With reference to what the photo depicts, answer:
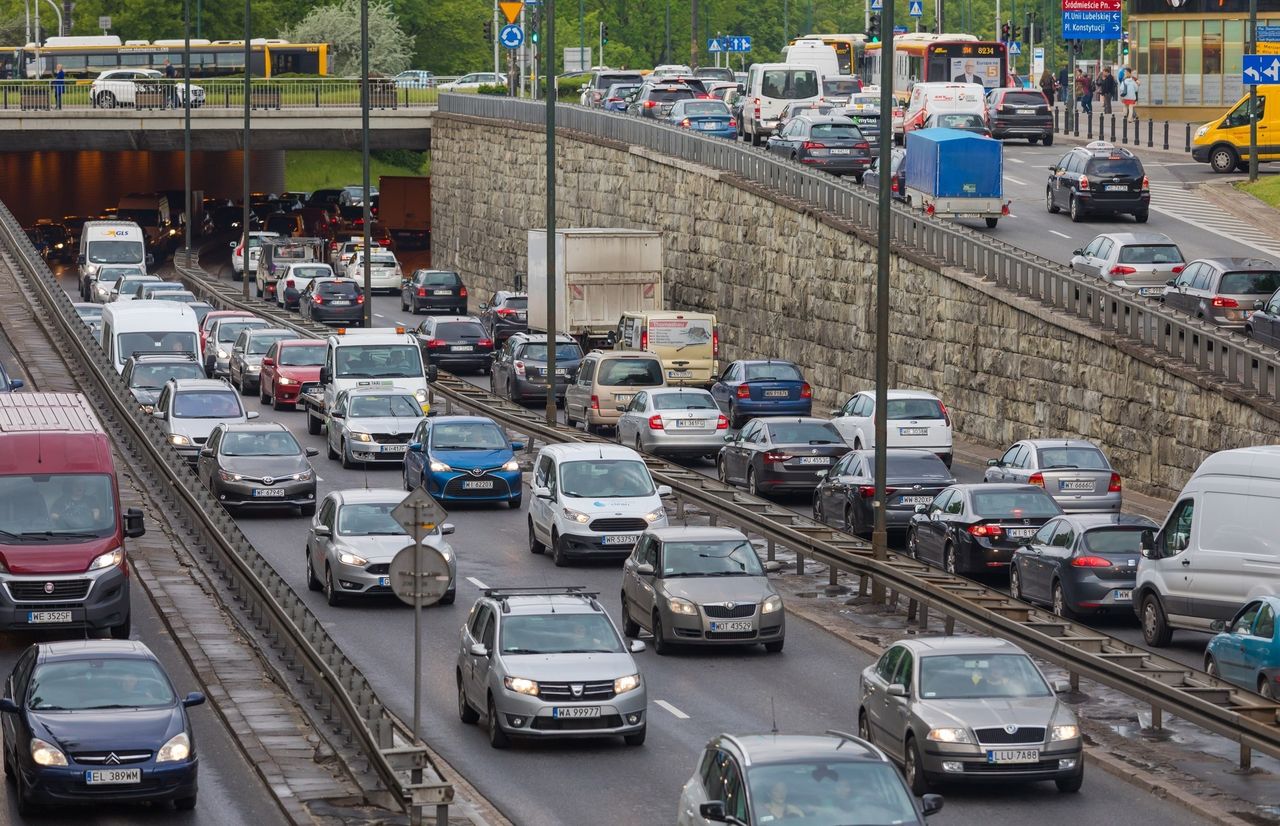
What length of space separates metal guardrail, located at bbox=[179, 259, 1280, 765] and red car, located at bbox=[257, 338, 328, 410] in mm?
11120

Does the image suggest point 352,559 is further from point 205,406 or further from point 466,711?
point 205,406

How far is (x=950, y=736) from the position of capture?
1800 centimetres

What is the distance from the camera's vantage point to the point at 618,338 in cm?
4925

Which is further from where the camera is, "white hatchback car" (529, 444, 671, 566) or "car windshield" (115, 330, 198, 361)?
"car windshield" (115, 330, 198, 361)

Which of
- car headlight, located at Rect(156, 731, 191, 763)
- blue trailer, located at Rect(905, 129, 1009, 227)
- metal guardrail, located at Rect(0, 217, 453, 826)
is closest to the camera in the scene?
metal guardrail, located at Rect(0, 217, 453, 826)

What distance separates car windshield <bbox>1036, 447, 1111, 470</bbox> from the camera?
104 feet

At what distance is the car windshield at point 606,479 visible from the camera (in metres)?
30.5

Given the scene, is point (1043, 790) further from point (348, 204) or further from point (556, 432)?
point (348, 204)

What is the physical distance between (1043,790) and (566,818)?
4115mm

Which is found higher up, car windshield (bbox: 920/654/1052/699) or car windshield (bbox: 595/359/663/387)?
car windshield (bbox: 920/654/1052/699)

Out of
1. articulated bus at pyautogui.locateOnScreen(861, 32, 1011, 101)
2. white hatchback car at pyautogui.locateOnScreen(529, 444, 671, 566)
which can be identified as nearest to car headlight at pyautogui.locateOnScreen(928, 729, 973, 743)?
white hatchback car at pyautogui.locateOnScreen(529, 444, 671, 566)

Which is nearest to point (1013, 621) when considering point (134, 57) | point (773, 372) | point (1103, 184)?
point (773, 372)

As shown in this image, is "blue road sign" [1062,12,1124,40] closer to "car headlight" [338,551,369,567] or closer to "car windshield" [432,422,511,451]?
"car windshield" [432,422,511,451]

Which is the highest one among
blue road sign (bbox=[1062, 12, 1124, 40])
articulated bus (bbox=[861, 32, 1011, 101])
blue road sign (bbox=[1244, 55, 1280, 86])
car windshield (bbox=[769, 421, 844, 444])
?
blue road sign (bbox=[1062, 12, 1124, 40])
